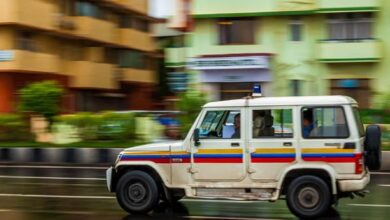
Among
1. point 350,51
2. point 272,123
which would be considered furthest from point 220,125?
point 350,51

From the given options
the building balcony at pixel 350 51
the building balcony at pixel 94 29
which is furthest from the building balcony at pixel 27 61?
the building balcony at pixel 350 51

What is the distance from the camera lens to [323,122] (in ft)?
30.5

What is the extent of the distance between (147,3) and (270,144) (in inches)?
1654

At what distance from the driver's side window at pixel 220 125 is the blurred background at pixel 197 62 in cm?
1098

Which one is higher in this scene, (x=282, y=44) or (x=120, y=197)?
(x=282, y=44)

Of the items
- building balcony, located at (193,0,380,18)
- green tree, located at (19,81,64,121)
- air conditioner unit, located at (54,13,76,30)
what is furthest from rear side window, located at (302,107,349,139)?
air conditioner unit, located at (54,13,76,30)

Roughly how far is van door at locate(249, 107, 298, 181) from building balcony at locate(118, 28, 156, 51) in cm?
3634

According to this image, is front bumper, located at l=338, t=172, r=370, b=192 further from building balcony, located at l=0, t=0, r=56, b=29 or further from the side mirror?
building balcony, located at l=0, t=0, r=56, b=29

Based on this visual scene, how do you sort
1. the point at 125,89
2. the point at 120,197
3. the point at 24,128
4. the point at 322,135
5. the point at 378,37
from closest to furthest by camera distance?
the point at 322,135, the point at 120,197, the point at 24,128, the point at 378,37, the point at 125,89

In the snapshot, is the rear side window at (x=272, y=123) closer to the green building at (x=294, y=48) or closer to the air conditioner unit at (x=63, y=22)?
the green building at (x=294, y=48)

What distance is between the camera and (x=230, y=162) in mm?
9555

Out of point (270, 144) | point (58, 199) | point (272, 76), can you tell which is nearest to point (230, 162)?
point (270, 144)

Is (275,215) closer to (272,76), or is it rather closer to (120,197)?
(120,197)

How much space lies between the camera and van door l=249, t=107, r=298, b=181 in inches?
368
